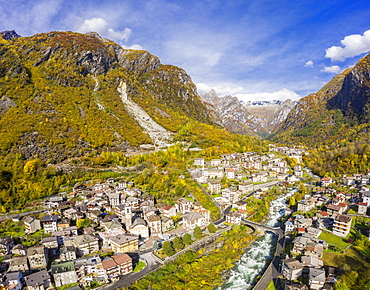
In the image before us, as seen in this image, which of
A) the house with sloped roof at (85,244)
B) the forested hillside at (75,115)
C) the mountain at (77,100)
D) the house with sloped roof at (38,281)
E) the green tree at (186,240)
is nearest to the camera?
the house with sloped roof at (38,281)

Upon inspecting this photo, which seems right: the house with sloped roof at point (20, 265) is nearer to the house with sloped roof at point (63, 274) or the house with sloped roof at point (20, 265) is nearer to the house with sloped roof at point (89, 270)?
the house with sloped roof at point (63, 274)

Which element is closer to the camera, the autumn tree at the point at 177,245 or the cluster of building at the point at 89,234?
the cluster of building at the point at 89,234

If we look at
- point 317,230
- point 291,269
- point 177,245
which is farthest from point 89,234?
point 317,230

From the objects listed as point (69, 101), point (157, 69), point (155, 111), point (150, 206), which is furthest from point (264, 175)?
point (157, 69)

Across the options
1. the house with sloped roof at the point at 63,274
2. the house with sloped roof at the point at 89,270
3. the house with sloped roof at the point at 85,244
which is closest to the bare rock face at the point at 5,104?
the house with sloped roof at the point at 85,244

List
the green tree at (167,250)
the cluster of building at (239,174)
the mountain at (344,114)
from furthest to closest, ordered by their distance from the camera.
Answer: the mountain at (344,114) < the cluster of building at (239,174) < the green tree at (167,250)

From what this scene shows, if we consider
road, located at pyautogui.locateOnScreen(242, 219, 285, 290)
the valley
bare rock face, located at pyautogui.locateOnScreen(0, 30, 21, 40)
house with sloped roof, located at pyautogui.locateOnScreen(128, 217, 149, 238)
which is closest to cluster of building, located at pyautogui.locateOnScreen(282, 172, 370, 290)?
the valley

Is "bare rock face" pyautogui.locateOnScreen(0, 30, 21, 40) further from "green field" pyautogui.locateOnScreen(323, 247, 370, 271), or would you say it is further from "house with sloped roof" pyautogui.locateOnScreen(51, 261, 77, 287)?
"green field" pyautogui.locateOnScreen(323, 247, 370, 271)

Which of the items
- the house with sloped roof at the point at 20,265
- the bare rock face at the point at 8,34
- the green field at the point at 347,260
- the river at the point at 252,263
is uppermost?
the bare rock face at the point at 8,34

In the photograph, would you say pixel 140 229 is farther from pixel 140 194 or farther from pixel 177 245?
pixel 140 194
